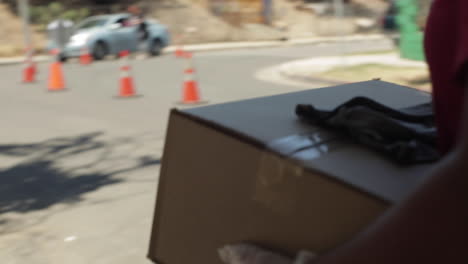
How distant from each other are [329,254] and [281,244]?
0.26 m

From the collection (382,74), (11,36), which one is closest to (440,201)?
(382,74)

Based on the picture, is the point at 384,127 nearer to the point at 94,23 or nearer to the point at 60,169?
the point at 60,169

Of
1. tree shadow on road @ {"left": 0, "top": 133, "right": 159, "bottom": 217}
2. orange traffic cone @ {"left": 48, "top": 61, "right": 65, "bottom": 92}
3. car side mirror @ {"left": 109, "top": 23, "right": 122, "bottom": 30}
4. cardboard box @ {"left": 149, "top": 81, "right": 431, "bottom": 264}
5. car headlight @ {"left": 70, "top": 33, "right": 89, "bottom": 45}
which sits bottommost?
car headlight @ {"left": 70, "top": 33, "right": 89, "bottom": 45}

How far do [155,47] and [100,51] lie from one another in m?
2.39

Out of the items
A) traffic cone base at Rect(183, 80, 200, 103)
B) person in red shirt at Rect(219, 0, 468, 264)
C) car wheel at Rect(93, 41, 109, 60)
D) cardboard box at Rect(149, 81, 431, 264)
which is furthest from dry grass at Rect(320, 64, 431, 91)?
person in red shirt at Rect(219, 0, 468, 264)

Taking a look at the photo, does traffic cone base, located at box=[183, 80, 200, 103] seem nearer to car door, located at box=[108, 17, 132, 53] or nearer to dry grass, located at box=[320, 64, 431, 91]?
dry grass, located at box=[320, 64, 431, 91]

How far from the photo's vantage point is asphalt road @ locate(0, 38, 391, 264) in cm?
465

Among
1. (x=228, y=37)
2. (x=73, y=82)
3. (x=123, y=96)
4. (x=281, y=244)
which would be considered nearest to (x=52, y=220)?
(x=281, y=244)

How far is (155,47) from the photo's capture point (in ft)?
75.4

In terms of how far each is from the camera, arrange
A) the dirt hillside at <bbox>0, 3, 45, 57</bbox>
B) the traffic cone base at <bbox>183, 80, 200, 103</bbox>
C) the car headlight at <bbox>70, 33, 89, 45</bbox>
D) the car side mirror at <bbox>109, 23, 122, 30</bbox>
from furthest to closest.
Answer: the dirt hillside at <bbox>0, 3, 45, 57</bbox> < the car side mirror at <bbox>109, 23, 122, 30</bbox> < the car headlight at <bbox>70, 33, 89, 45</bbox> < the traffic cone base at <bbox>183, 80, 200, 103</bbox>

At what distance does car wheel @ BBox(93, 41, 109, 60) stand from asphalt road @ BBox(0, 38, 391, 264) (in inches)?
253

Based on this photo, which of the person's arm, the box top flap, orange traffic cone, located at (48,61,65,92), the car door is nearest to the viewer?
the person's arm

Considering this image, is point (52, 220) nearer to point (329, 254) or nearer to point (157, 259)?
point (157, 259)

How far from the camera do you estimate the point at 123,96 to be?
39.3ft
